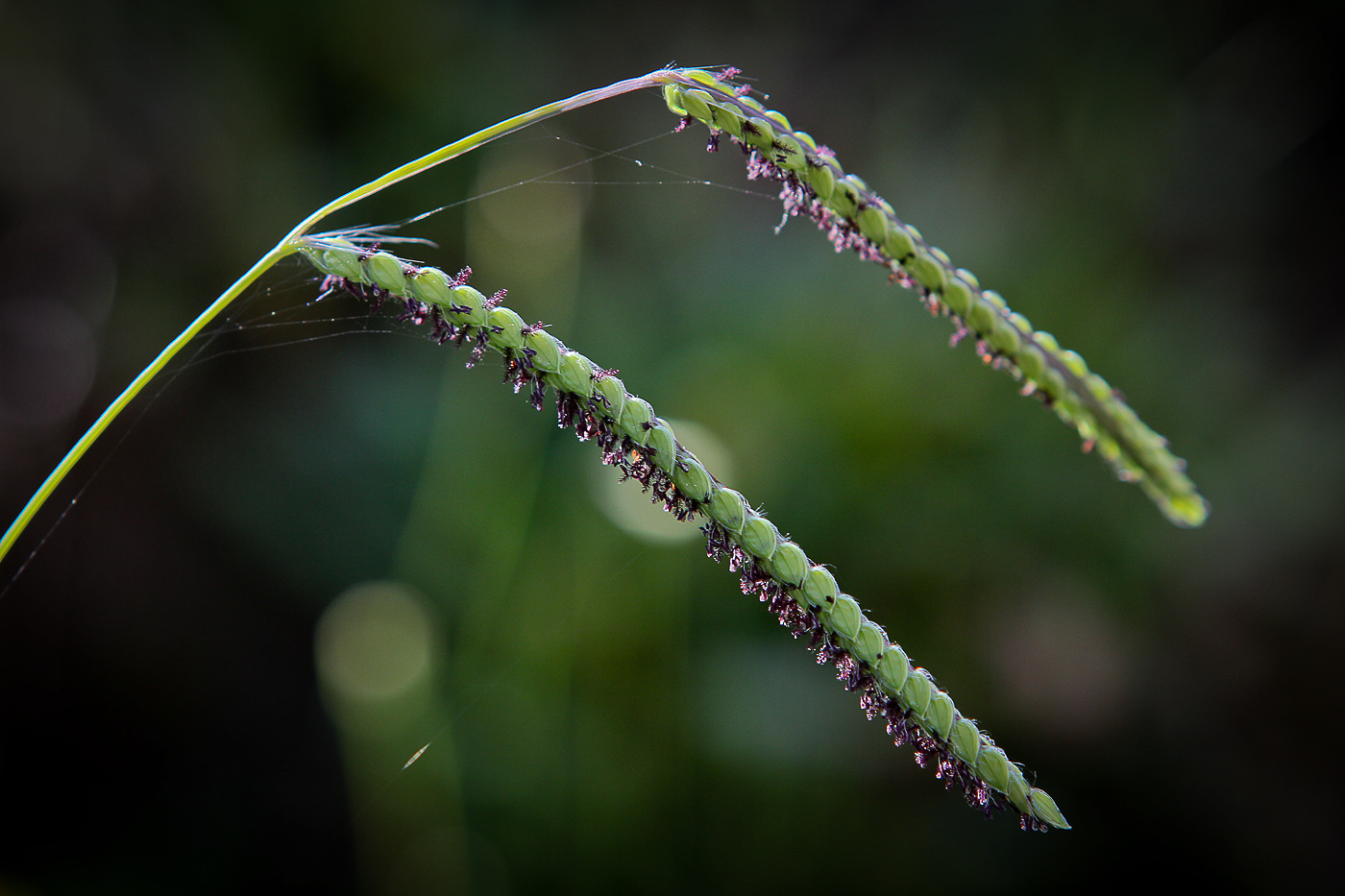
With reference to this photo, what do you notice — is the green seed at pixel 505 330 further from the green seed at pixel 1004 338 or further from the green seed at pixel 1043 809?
the green seed at pixel 1043 809

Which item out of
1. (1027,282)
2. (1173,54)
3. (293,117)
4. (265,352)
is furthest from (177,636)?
(1173,54)

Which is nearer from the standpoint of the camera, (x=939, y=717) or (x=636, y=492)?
(x=939, y=717)

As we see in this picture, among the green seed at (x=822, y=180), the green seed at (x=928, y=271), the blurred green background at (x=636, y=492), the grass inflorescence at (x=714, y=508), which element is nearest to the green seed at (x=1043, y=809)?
the grass inflorescence at (x=714, y=508)

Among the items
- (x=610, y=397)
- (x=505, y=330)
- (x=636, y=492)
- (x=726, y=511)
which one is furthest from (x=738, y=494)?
(x=636, y=492)

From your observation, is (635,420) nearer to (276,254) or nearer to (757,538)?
(757,538)

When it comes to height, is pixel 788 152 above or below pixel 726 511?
above

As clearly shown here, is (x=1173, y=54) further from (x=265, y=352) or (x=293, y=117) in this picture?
(x=265, y=352)

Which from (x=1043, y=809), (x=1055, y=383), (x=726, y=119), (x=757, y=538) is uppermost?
(x=726, y=119)
